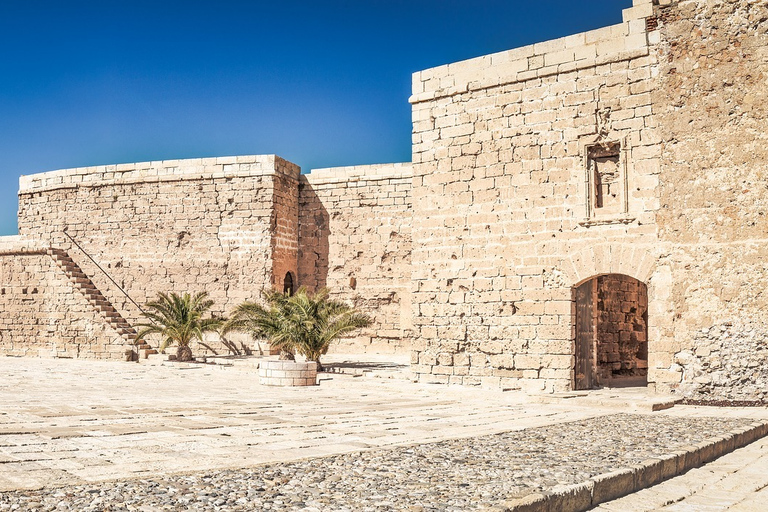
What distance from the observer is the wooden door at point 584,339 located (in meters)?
11.2

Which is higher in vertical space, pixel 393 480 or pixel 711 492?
pixel 393 480

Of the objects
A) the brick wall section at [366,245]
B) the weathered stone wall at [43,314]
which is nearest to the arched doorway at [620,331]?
the brick wall section at [366,245]

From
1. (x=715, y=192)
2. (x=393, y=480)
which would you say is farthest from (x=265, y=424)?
(x=715, y=192)

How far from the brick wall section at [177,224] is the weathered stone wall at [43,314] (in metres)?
0.97

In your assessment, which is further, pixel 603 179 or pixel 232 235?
pixel 232 235

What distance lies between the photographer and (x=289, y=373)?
11.8 meters

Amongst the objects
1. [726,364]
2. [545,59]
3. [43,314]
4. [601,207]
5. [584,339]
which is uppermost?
[545,59]

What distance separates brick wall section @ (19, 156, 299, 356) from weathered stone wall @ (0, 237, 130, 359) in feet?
3.17

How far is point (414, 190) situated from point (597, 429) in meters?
6.38

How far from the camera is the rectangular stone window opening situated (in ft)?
35.6

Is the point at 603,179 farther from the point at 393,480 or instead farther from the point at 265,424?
the point at 393,480

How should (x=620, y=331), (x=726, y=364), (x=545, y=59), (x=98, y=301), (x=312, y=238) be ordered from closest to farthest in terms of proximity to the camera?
(x=726, y=364)
(x=545, y=59)
(x=620, y=331)
(x=98, y=301)
(x=312, y=238)

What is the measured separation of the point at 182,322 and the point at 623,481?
13.9m

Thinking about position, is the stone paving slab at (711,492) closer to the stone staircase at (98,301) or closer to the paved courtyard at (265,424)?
the paved courtyard at (265,424)
